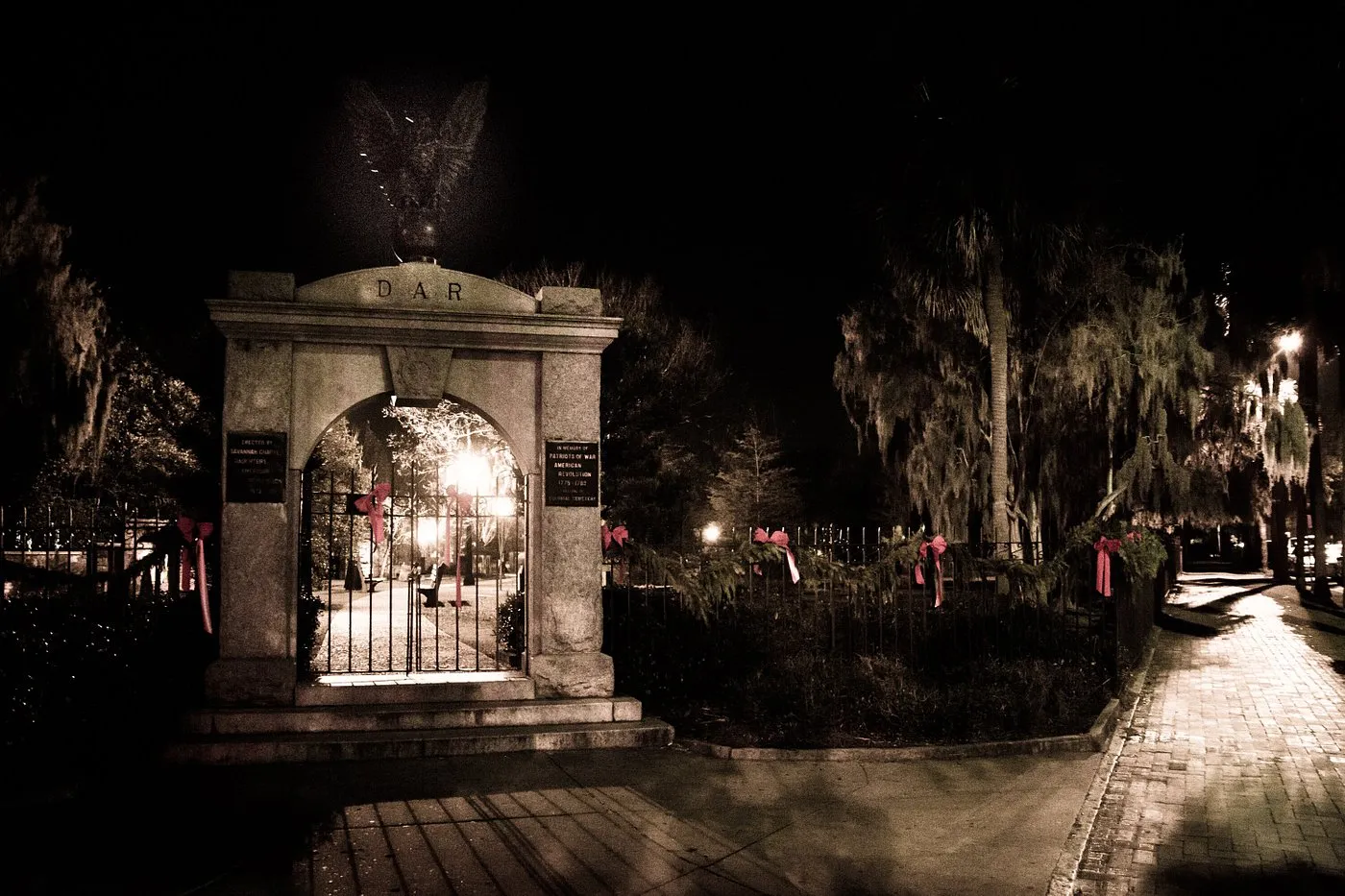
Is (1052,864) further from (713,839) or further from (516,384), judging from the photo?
(516,384)

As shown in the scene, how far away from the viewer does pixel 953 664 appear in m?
11.2

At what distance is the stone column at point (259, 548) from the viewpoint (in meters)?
8.69

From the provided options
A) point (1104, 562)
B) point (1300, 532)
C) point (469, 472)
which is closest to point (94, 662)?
point (1104, 562)

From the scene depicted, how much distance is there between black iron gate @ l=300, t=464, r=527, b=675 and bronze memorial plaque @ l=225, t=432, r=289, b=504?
0.48 m

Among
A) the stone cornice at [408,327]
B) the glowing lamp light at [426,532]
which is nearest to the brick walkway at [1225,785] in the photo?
the stone cornice at [408,327]

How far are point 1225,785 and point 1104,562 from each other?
4781 millimetres

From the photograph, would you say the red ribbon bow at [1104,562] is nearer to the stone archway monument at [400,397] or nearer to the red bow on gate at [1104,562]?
the red bow on gate at [1104,562]

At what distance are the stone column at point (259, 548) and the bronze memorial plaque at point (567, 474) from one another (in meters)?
2.23

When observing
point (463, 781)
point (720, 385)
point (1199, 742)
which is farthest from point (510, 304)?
point (720, 385)

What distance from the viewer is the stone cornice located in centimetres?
875

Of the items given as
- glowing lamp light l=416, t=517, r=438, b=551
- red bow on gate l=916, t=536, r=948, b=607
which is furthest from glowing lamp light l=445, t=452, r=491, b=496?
red bow on gate l=916, t=536, r=948, b=607

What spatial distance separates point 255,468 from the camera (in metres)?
8.77

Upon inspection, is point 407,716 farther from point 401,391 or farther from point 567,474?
point 401,391

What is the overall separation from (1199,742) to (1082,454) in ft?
47.2
